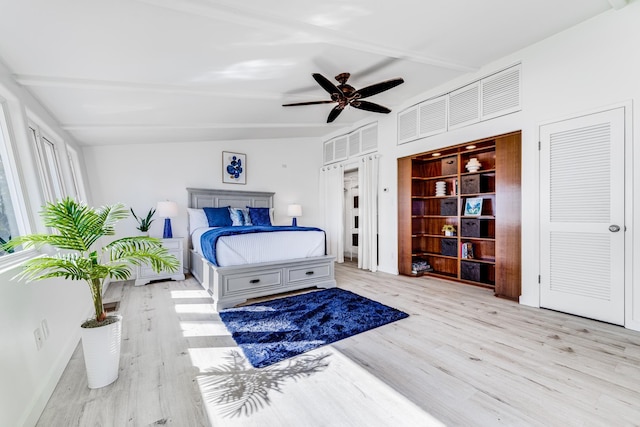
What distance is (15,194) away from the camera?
85.6 inches

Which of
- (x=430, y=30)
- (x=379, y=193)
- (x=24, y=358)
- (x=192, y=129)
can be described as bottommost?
(x=24, y=358)

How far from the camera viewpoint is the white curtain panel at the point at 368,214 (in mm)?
5070

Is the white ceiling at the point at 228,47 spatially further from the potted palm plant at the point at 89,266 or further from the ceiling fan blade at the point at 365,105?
the potted palm plant at the point at 89,266

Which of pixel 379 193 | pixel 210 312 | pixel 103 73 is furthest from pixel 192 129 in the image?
pixel 379 193

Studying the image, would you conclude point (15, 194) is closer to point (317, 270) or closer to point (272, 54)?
point (272, 54)

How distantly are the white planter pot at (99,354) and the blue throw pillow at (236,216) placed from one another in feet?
10.8

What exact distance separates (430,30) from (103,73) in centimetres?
301

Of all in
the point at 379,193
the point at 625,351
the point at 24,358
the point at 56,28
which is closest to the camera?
the point at 24,358

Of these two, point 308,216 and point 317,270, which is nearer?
point 317,270

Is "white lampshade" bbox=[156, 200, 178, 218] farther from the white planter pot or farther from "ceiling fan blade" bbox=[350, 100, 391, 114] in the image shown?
"ceiling fan blade" bbox=[350, 100, 391, 114]

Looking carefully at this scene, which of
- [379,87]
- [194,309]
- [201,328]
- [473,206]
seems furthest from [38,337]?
[473,206]

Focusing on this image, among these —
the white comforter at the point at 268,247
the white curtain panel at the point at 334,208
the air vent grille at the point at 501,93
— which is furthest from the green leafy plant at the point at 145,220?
the air vent grille at the point at 501,93

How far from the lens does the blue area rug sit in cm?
219

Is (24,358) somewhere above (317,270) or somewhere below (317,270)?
above
